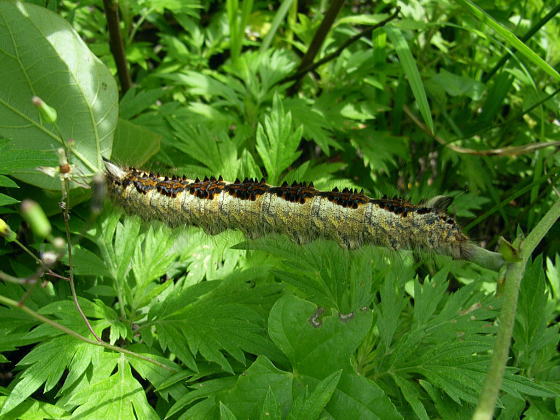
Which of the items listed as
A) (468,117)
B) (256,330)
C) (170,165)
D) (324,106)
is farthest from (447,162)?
(256,330)

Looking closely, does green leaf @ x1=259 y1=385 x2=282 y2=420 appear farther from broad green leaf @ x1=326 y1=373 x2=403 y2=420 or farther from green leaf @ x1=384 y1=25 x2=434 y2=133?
green leaf @ x1=384 y1=25 x2=434 y2=133

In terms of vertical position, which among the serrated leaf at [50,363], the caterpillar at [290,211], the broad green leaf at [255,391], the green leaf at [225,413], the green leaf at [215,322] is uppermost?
the caterpillar at [290,211]

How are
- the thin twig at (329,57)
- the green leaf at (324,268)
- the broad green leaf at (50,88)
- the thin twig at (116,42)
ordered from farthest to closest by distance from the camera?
the thin twig at (329,57)
the thin twig at (116,42)
the broad green leaf at (50,88)
the green leaf at (324,268)

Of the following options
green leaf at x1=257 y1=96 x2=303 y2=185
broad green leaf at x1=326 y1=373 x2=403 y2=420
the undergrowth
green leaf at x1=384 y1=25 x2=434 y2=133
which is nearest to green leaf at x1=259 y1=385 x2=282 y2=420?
the undergrowth

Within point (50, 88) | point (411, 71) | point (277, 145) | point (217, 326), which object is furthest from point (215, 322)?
point (411, 71)

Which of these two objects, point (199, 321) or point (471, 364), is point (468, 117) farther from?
point (199, 321)

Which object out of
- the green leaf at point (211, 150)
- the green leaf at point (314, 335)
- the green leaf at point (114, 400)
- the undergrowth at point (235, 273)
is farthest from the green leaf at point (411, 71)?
the green leaf at point (114, 400)

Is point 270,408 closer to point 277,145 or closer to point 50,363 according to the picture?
point 50,363

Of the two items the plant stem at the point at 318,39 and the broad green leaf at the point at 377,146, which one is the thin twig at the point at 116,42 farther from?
the broad green leaf at the point at 377,146
